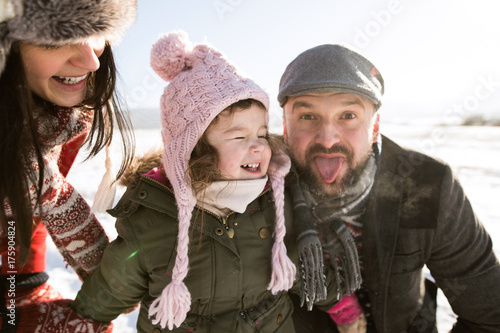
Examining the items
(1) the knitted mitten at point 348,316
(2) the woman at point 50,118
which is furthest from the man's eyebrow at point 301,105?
(1) the knitted mitten at point 348,316

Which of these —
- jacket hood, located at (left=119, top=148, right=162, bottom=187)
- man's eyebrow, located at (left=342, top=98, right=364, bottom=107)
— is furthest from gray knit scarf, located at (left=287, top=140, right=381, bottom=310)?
jacket hood, located at (left=119, top=148, right=162, bottom=187)

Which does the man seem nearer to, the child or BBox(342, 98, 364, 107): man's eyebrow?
BBox(342, 98, 364, 107): man's eyebrow

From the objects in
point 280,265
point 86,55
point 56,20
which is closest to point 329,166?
point 280,265

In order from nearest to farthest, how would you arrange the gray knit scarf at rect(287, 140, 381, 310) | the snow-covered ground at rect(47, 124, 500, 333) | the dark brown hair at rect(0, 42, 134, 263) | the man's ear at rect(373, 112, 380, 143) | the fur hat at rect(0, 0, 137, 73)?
1. the fur hat at rect(0, 0, 137, 73)
2. the dark brown hair at rect(0, 42, 134, 263)
3. the gray knit scarf at rect(287, 140, 381, 310)
4. the man's ear at rect(373, 112, 380, 143)
5. the snow-covered ground at rect(47, 124, 500, 333)

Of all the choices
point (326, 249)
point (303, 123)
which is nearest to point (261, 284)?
point (326, 249)

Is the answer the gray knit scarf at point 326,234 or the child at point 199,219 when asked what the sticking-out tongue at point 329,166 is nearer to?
the gray knit scarf at point 326,234

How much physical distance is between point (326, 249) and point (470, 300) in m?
0.80

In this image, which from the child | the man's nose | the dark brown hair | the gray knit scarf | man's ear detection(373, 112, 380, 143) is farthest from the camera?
man's ear detection(373, 112, 380, 143)

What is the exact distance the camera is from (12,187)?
119 centimetres

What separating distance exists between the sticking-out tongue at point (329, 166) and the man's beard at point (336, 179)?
23 mm

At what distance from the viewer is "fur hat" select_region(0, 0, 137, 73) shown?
1038mm

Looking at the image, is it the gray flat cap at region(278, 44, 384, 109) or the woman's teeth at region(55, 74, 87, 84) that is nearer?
the woman's teeth at region(55, 74, 87, 84)

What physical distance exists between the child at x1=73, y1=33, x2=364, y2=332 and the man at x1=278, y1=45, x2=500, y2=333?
1.16 feet

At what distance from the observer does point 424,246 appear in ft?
5.77
